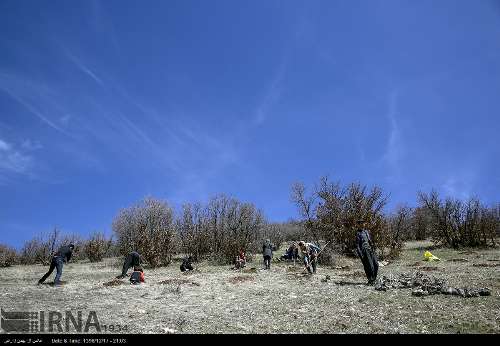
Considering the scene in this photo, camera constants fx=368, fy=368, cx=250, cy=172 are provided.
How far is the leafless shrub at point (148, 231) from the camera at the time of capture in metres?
26.2

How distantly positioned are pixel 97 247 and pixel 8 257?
13.1 m

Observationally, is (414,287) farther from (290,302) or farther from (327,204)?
(327,204)

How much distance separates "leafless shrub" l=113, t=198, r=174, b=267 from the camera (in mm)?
26219

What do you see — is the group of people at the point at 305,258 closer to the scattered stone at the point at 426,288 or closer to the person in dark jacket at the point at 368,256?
the person in dark jacket at the point at 368,256

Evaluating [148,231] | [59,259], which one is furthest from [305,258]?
[148,231]

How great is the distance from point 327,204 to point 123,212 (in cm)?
3180

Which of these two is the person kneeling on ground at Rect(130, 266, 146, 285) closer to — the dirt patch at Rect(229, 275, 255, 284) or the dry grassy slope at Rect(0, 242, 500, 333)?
the dry grassy slope at Rect(0, 242, 500, 333)

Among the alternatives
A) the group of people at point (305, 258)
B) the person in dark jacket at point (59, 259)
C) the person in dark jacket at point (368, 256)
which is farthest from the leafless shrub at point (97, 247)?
→ the person in dark jacket at point (368, 256)

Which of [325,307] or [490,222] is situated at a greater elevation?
[490,222]

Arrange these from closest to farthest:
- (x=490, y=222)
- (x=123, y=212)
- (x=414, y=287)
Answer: (x=414, y=287)
(x=490, y=222)
(x=123, y=212)

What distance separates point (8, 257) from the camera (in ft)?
143

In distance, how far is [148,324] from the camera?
812 cm
